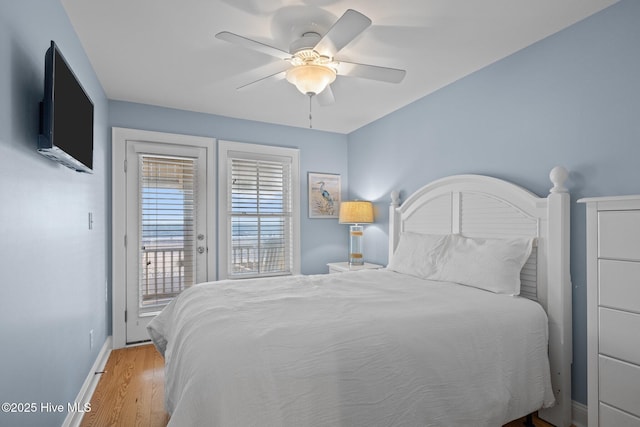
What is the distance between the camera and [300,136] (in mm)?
4379

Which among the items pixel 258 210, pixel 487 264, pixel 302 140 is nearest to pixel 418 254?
pixel 487 264

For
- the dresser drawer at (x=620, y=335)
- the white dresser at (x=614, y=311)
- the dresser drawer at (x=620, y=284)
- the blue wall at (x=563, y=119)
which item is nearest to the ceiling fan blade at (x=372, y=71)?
the blue wall at (x=563, y=119)

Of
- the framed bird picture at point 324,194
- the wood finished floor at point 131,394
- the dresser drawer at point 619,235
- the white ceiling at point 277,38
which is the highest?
the white ceiling at point 277,38

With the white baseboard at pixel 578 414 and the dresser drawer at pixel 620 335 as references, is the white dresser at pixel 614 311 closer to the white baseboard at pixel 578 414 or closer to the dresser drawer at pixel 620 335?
the dresser drawer at pixel 620 335

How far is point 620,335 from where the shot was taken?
161cm

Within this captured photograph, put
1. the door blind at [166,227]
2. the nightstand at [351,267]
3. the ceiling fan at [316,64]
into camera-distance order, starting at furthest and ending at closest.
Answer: the nightstand at [351,267] → the door blind at [166,227] → the ceiling fan at [316,64]

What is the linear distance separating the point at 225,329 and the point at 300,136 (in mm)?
3308

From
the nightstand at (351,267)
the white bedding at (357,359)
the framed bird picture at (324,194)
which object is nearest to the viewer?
the white bedding at (357,359)

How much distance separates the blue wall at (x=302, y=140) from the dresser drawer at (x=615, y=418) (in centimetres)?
317

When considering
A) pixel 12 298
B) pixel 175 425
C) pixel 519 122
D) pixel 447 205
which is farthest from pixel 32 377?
pixel 519 122

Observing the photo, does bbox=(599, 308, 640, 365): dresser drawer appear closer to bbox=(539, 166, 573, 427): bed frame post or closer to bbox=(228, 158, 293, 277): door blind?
bbox=(539, 166, 573, 427): bed frame post

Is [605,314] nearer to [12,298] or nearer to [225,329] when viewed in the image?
[225,329]

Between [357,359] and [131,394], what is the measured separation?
80.4 inches

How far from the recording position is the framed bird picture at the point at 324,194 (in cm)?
444
